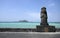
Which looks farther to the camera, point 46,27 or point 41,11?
point 41,11

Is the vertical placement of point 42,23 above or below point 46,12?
below

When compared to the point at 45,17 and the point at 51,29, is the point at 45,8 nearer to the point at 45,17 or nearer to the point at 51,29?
the point at 45,17

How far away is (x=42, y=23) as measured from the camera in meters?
8.79

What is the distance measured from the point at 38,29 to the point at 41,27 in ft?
0.79

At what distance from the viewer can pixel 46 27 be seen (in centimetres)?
793

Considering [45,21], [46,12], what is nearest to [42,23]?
[45,21]

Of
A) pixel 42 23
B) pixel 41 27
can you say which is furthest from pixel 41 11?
pixel 41 27

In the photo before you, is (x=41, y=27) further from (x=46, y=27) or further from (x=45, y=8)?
(x=45, y=8)

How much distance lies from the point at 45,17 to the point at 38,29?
1359mm

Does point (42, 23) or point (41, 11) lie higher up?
point (41, 11)

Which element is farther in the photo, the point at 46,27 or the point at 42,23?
the point at 42,23

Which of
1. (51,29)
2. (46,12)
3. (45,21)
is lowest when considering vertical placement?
(51,29)

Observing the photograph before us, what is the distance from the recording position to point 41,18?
29.1 ft

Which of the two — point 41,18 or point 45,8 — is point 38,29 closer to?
point 41,18
